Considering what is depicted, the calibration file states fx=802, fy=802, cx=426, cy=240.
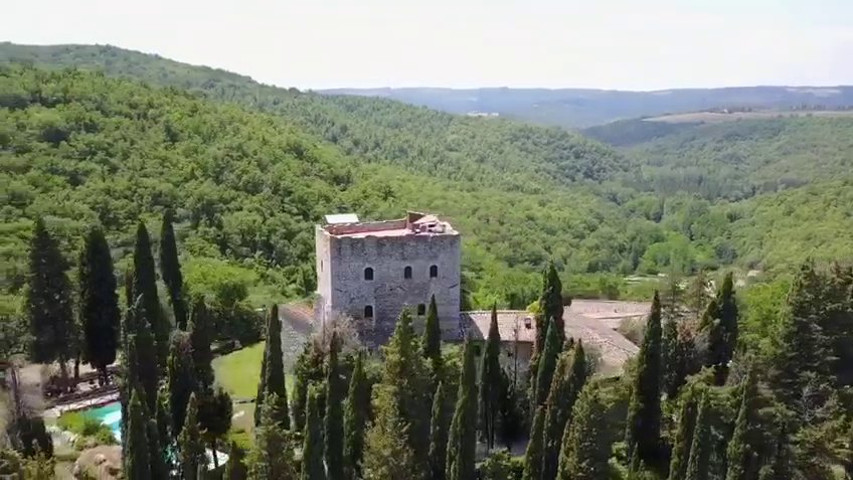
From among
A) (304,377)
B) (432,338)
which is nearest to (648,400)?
(432,338)

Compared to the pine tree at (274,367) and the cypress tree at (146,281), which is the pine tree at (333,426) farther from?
the cypress tree at (146,281)

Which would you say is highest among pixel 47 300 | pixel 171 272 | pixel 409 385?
pixel 171 272

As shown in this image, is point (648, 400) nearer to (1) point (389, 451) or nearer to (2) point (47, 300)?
(1) point (389, 451)

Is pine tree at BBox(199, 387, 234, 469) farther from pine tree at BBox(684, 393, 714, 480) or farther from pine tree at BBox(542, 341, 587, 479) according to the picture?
pine tree at BBox(684, 393, 714, 480)

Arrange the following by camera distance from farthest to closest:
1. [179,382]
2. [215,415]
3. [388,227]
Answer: [388,227], [215,415], [179,382]

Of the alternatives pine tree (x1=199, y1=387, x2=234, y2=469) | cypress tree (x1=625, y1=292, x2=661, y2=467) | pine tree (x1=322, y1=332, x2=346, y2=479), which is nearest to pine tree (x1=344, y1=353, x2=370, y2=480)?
pine tree (x1=322, y1=332, x2=346, y2=479)

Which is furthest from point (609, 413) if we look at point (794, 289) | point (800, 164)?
point (800, 164)

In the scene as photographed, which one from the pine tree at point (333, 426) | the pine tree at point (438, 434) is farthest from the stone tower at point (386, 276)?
the pine tree at point (333, 426)

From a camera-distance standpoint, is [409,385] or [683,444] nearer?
[683,444]
